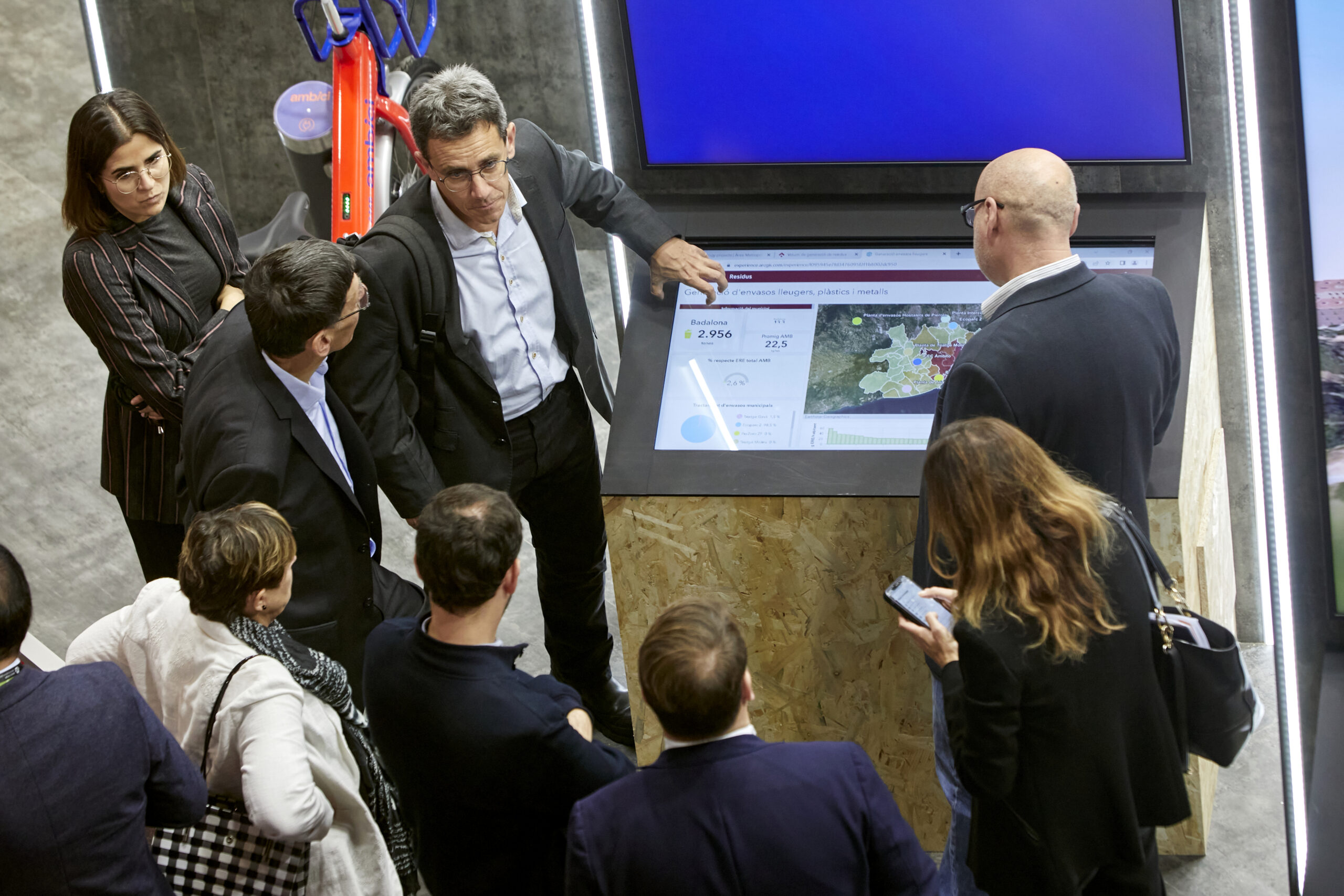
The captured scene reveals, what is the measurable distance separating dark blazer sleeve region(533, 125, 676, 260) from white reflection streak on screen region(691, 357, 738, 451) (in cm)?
39

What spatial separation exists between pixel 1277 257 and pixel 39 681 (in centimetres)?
333

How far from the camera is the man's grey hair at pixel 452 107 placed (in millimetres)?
2881

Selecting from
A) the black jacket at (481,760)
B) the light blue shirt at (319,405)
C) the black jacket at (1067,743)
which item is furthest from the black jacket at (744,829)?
the light blue shirt at (319,405)

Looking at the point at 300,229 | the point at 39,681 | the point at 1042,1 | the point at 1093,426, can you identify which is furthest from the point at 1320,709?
the point at 300,229

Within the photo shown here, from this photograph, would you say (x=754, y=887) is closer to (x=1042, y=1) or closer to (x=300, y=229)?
(x=1042, y=1)

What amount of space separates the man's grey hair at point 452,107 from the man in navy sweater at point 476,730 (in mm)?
1162

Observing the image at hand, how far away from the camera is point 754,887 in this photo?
170 centimetres

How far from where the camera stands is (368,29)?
427 centimetres

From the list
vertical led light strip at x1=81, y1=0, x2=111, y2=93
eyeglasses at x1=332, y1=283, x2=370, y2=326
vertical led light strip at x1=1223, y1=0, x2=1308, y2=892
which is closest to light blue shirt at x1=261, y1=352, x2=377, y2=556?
eyeglasses at x1=332, y1=283, x2=370, y2=326

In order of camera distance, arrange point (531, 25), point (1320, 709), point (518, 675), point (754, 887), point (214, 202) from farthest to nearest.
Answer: point (531, 25), point (1320, 709), point (214, 202), point (518, 675), point (754, 887)

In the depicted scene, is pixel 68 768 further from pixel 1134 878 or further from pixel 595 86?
pixel 595 86

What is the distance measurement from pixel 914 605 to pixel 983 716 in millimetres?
389

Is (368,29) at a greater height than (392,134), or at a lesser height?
greater

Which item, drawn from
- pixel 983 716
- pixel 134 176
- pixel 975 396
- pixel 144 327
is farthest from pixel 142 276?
pixel 983 716
